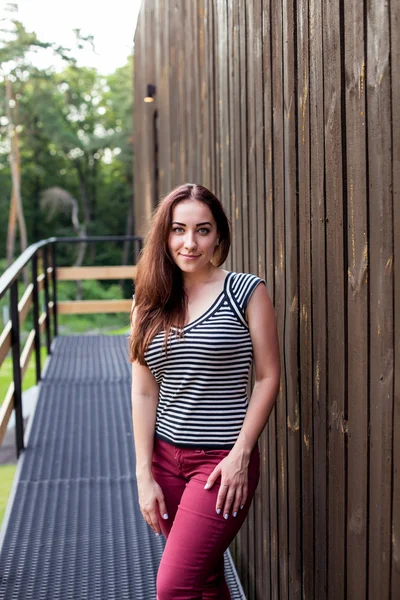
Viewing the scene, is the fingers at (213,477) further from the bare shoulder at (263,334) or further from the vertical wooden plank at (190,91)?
the vertical wooden plank at (190,91)

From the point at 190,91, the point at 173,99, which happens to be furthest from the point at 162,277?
the point at 173,99

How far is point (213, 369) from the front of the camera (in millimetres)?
1804

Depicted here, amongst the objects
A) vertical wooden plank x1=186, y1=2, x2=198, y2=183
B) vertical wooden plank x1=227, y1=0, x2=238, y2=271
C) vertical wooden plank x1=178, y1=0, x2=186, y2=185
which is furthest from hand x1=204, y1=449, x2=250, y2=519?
vertical wooden plank x1=178, y1=0, x2=186, y2=185

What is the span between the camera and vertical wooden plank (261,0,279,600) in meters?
2.22

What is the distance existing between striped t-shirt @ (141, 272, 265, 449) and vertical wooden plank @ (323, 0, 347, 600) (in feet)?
0.69

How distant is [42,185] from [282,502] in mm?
30669

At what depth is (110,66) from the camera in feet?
103

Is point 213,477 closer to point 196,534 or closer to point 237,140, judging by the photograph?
point 196,534

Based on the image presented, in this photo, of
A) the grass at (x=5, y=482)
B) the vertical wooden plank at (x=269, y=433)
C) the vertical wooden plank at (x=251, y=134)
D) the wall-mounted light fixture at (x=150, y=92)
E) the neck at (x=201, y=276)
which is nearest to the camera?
the neck at (x=201, y=276)

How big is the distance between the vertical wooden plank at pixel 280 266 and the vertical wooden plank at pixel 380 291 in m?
0.68

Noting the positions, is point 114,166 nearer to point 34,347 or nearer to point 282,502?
point 34,347

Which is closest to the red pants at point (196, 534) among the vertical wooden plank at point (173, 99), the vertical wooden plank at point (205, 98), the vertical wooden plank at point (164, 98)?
the vertical wooden plank at point (205, 98)

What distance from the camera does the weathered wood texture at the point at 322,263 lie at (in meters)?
1.39

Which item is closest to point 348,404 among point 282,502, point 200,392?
point 200,392
